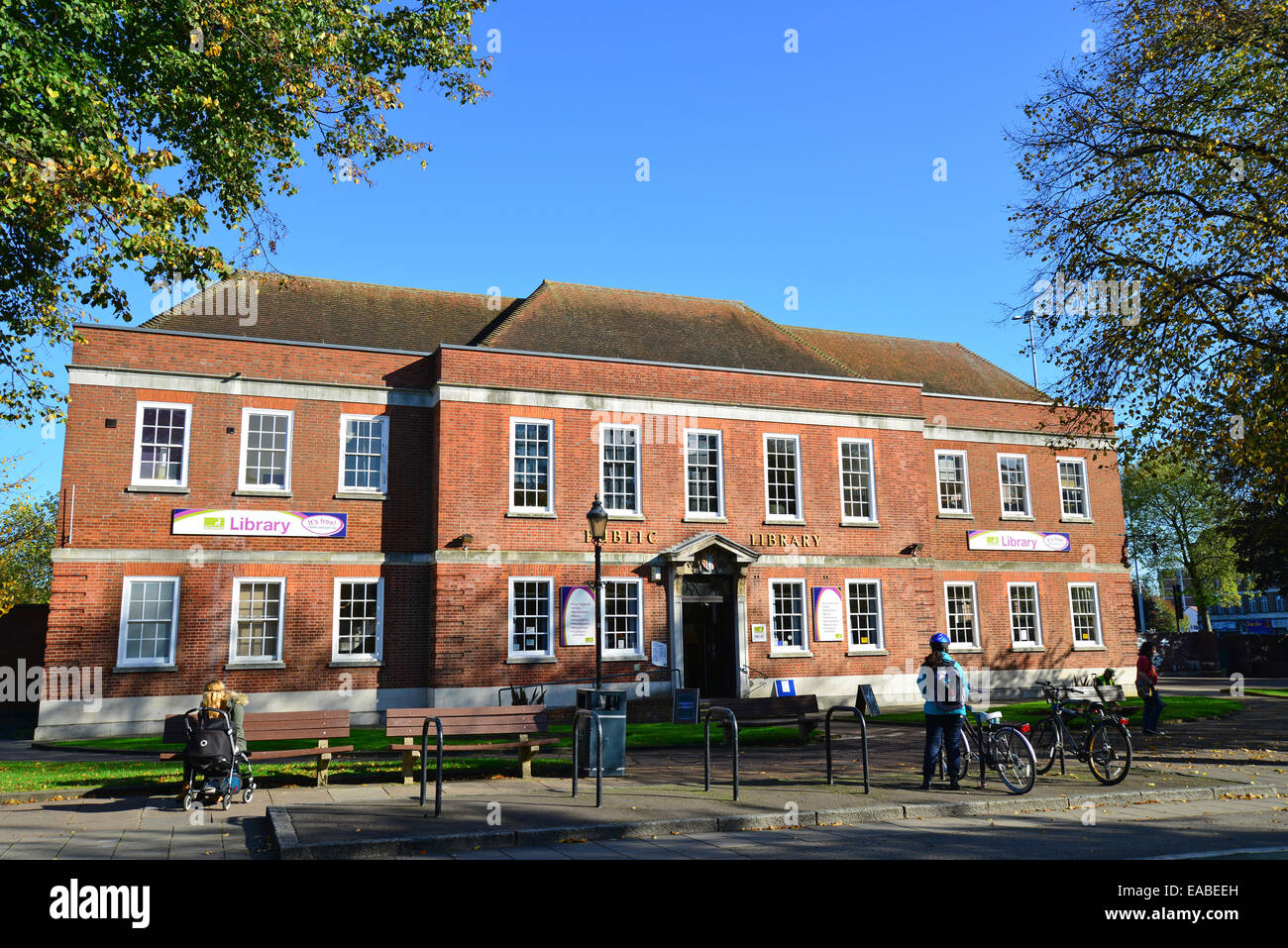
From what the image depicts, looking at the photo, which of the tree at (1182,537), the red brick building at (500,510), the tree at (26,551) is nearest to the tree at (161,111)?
the red brick building at (500,510)

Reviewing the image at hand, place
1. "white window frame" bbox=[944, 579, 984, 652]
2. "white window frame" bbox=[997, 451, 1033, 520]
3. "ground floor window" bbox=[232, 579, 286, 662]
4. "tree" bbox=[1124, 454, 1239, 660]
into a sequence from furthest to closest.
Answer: "tree" bbox=[1124, 454, 1239, 660]
"white window frame" bbox=[997, 451, 1033, 520]
"white window frame" bbox=[944, 579, 984, 652]
"ground floor window" bbox=[232, 579, 286, 662]

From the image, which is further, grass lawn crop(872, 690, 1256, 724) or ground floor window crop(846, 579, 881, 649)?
ground floor window crop(846, 579, 881, 649)

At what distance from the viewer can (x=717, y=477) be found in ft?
82.7

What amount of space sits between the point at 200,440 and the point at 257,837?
15.0 m

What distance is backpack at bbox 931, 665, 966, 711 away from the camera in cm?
1118

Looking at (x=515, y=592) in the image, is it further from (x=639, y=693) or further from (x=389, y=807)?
(x=389, y=807)

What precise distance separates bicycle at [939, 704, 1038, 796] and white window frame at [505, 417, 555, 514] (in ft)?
43.5

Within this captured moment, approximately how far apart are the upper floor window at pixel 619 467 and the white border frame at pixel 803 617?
462 centimetres

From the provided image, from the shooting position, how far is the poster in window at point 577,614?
75.2 ft

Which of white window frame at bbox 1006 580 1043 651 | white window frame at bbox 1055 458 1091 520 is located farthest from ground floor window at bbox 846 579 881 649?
white window frame at bbox 1055 458 1091 520

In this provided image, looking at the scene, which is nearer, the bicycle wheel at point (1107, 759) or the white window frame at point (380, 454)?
the bicycle wheel at point (1107, 759)

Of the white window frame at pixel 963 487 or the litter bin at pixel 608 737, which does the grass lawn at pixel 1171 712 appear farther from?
the litter bin at pixel 608 737

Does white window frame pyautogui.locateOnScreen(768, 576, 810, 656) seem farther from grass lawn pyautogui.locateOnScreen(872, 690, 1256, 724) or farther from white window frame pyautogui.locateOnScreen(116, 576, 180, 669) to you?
white window frame pyautogui.locateOnScreen(116, 576, 180, 669)

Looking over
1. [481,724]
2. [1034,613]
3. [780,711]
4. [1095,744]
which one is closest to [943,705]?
[1095,744]
